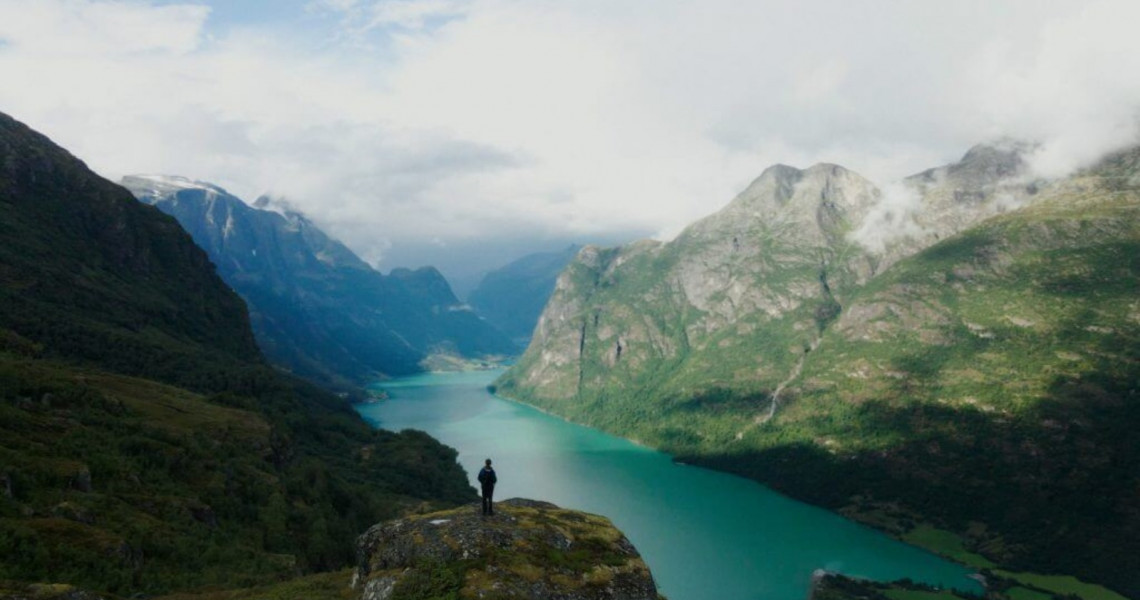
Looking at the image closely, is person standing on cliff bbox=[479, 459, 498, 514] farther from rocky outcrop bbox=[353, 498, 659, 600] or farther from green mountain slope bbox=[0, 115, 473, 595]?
green mountain slope bbox=[0, 115, 473, 595]

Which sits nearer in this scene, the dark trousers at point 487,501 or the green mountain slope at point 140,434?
the dark trousers at point 487,501

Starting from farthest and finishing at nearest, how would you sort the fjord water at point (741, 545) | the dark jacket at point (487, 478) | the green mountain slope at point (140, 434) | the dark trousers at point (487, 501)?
1. the fjord water at point (741, 545)
2. the green mountain slope at point (140, 434)
3. the dark jacket at point (487, 478)
4. the dark trousers at point (487, 501)

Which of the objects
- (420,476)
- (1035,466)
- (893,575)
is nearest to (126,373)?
(420,476)

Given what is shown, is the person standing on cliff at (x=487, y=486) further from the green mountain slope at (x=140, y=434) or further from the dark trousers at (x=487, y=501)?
the green mountain slope at (x=140, y=434)

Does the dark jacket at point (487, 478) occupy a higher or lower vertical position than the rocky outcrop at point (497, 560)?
higher

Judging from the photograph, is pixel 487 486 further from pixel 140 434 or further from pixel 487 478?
pixel 140 434

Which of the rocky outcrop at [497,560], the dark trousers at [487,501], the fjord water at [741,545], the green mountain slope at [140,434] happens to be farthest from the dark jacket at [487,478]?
the fjord water at [741,545]

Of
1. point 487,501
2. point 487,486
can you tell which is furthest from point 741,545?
point 487,501
